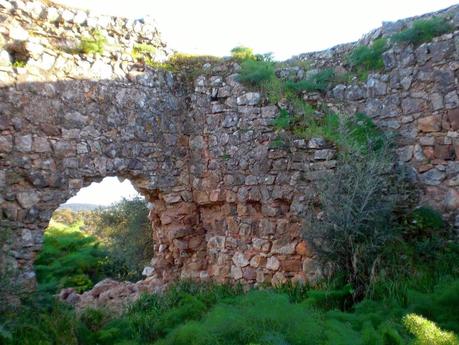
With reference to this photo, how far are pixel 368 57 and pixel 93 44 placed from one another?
3.92 m

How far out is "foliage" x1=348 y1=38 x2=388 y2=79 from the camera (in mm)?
7379

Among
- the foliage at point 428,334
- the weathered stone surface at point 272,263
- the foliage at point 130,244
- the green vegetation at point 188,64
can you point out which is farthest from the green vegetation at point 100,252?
the foliage at point 428,334

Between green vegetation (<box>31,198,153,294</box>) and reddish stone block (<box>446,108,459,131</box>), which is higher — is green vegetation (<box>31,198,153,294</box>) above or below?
Result: below

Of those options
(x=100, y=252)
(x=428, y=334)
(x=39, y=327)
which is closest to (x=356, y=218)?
(x=428, y=334)

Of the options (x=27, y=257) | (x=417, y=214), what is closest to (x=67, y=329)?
(x=27, y=257)

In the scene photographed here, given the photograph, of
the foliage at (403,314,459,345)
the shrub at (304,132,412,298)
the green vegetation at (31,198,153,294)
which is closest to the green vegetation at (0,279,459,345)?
the foliage at (403,314,459,345)

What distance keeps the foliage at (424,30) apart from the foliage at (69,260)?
23.8 feet

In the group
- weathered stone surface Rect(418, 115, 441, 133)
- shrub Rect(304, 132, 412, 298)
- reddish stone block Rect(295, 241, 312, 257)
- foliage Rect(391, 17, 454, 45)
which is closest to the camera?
shrub Rect(304, 132, 412, 298)

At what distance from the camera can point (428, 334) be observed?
3547 mm

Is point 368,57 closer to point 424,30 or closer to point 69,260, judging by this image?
point 424,30

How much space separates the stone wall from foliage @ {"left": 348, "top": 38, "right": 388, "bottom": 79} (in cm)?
16

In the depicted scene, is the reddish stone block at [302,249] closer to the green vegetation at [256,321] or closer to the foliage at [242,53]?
the green vegetation at [256,321]

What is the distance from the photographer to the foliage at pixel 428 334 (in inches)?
136

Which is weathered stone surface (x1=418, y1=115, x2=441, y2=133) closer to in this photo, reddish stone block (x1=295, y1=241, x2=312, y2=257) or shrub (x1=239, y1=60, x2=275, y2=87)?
reddish stone block (x1=295, y1=241, x2=312, y2=257)
